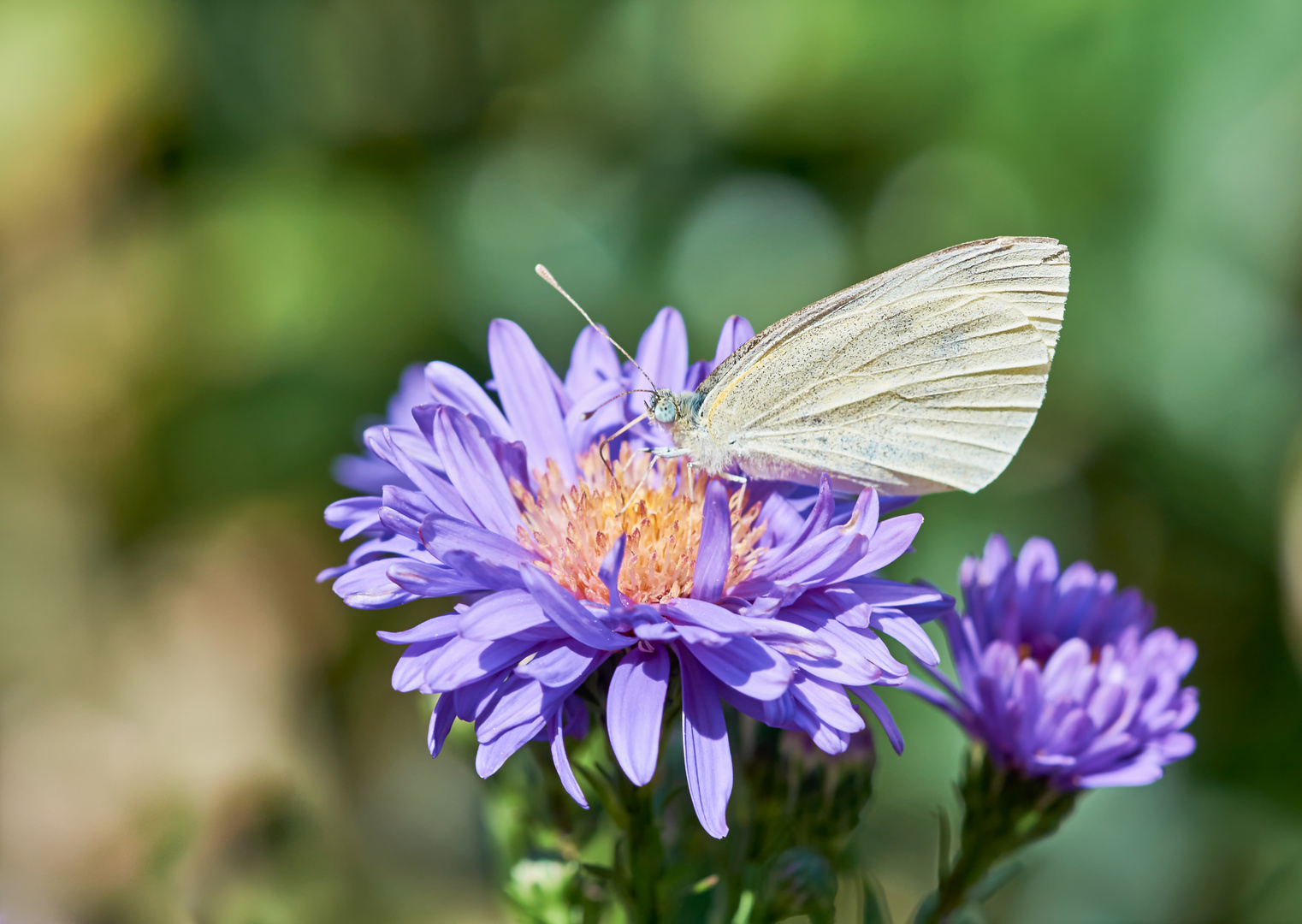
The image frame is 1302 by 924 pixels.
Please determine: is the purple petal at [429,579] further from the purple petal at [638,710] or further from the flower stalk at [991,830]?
the flower stalk at [991,830]

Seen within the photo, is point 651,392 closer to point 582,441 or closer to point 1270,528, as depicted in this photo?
point 582,441

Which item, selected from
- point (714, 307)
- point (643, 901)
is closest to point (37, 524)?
point (714, 307)

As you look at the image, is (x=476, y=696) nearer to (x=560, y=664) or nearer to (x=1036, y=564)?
(x=560, y=664)

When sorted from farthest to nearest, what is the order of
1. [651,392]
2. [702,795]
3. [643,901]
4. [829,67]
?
[829,67]
[651,392]
[643,901]
[702,795]

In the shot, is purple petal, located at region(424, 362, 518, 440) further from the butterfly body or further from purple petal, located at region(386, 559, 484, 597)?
purple petal, located at region(386, 559, 484, 597)

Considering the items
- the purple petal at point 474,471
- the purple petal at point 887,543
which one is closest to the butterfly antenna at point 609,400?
the purple petal at point 474,471

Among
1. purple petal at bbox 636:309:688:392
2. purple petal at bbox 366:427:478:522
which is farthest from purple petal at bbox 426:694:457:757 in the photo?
purple petal at bbox 636:309:688:392
